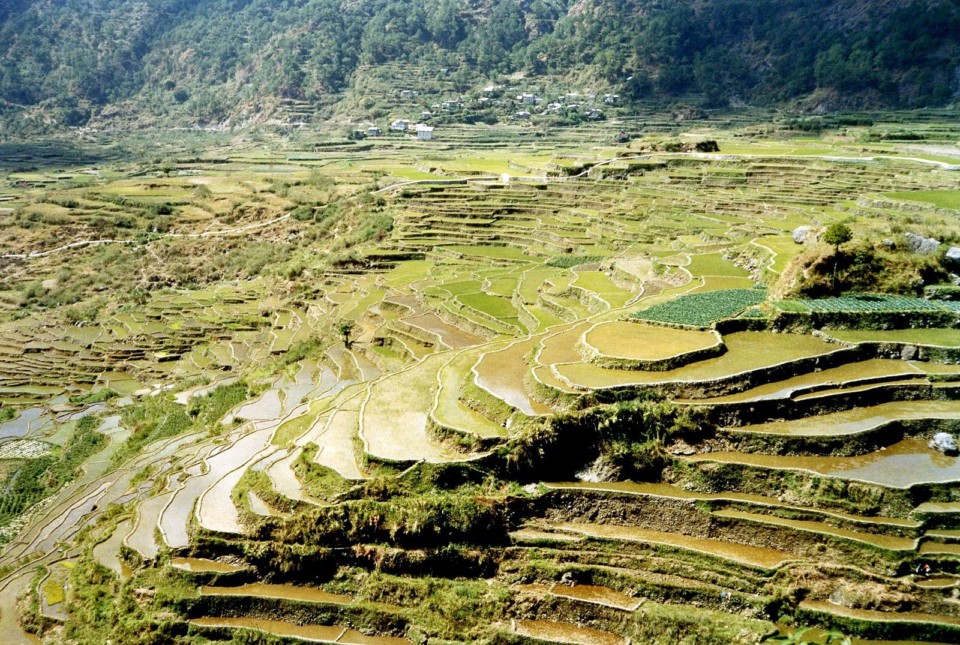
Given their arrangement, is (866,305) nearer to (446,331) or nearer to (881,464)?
(881,464)

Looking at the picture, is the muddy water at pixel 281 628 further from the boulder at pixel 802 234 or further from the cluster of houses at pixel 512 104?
the cluster of houses at pixel 512 104

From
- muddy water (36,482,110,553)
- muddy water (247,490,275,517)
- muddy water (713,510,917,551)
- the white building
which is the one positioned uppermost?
the white building

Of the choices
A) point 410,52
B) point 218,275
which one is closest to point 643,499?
point 218,275

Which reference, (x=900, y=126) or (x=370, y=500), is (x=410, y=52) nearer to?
(x=900, y=126)

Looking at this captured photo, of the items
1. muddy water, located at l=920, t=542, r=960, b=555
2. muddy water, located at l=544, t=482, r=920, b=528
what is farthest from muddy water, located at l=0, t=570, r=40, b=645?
muddy water, located at l=920, t=542, r=960, b=555

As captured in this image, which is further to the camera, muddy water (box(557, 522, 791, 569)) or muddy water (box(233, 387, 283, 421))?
muddy water (box(233, 387, 283, 421))

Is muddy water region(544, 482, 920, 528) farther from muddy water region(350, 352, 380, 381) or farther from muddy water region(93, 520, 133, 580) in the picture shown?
muddy water region(350, 352, 380, 381)

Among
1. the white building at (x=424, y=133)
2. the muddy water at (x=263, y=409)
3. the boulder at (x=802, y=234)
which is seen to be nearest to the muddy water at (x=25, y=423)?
the muddy water at (x=263, y=409)
